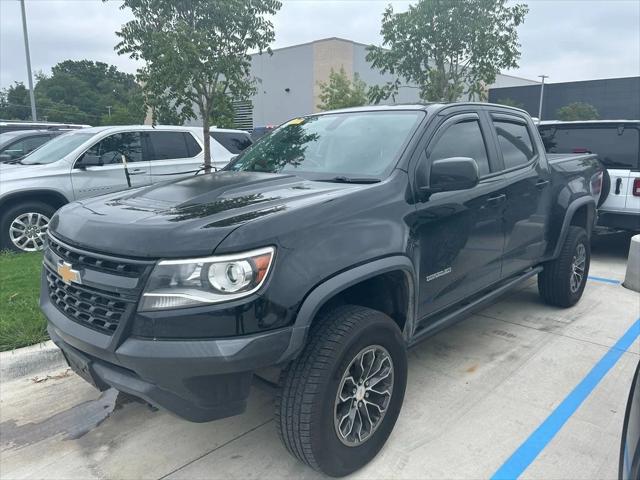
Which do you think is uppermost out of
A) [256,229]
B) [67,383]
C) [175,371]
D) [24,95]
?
[24,95]

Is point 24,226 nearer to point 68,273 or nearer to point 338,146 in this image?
point 68,273

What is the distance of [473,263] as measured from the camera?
3.56 meters

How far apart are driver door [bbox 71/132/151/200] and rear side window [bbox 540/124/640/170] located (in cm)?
584

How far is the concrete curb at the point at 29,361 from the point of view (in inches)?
150

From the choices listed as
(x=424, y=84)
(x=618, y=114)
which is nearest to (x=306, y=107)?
(x=424, y=84)

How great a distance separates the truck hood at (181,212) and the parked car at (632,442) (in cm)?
153

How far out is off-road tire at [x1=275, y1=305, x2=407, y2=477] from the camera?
7.82ft

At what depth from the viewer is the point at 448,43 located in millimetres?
10609

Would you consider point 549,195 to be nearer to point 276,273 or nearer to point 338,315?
point 338,315

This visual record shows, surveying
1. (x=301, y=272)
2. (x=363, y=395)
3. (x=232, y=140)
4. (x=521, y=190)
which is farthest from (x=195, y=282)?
(x=232, y=140)

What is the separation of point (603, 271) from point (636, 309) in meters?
1.61

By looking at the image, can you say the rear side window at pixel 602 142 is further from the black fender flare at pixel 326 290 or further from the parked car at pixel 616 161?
the black fender flare at pixel 326 290

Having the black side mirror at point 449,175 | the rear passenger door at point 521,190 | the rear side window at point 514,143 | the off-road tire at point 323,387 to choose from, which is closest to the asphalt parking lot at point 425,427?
the off-road tire at point 323,387

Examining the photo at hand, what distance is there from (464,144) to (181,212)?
212cm
